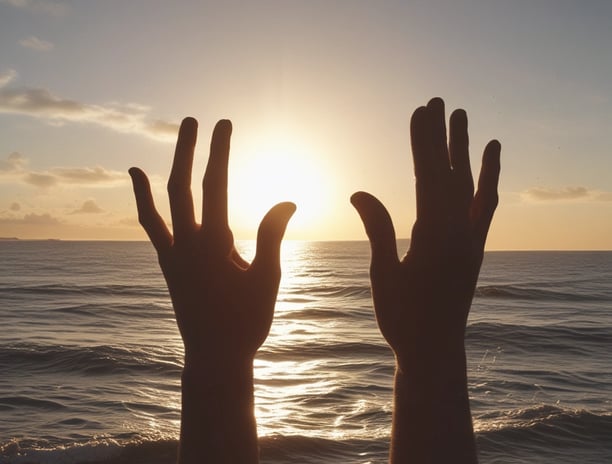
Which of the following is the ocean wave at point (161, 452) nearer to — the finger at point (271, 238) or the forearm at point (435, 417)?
the forearm at point (435, 417)

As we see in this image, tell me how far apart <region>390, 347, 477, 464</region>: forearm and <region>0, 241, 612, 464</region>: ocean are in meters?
7.50

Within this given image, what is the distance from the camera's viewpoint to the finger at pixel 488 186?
1.98m

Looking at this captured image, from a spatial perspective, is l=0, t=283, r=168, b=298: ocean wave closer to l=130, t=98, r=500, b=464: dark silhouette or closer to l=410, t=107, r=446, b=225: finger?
l=130, t=98, r=500, b=464: dark silhouette

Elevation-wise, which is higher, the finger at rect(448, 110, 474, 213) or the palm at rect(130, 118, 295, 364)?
the finger at rect(448, 110, 474, 213)

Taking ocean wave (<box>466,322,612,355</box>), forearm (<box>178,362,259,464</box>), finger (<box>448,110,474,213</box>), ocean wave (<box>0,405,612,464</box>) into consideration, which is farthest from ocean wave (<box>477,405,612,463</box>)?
ocean wave (<box>466,322,612,355</box>)

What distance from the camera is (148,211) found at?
2.02 m

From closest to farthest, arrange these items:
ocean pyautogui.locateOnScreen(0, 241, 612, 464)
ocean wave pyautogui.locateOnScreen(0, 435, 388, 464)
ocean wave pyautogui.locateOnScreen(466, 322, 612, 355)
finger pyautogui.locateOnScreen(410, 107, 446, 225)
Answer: finger pyautogui.locateOnScreen(410, 107, 446, 225) < ocean wave pyautogui.locateOnScreen(0, 435, 388, 464) < ocean pyautogui.locateOnScreen(0, 241, 612, 464) < ocean wave pyautogui.locateOnScreen(466, 322, 612, 355)

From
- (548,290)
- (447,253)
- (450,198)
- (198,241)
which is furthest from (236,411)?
(548,290)

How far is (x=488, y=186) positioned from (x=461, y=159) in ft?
0.61

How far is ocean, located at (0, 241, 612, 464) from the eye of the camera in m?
9.27

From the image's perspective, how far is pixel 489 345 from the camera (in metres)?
20.2

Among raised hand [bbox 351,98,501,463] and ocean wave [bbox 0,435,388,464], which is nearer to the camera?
raised hand [bbox 351,98,501,463]

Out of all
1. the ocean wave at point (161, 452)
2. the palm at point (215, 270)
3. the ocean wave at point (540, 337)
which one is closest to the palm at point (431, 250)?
the palm at point (215, 270)

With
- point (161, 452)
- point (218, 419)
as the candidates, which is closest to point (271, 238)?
point (218, 419)
